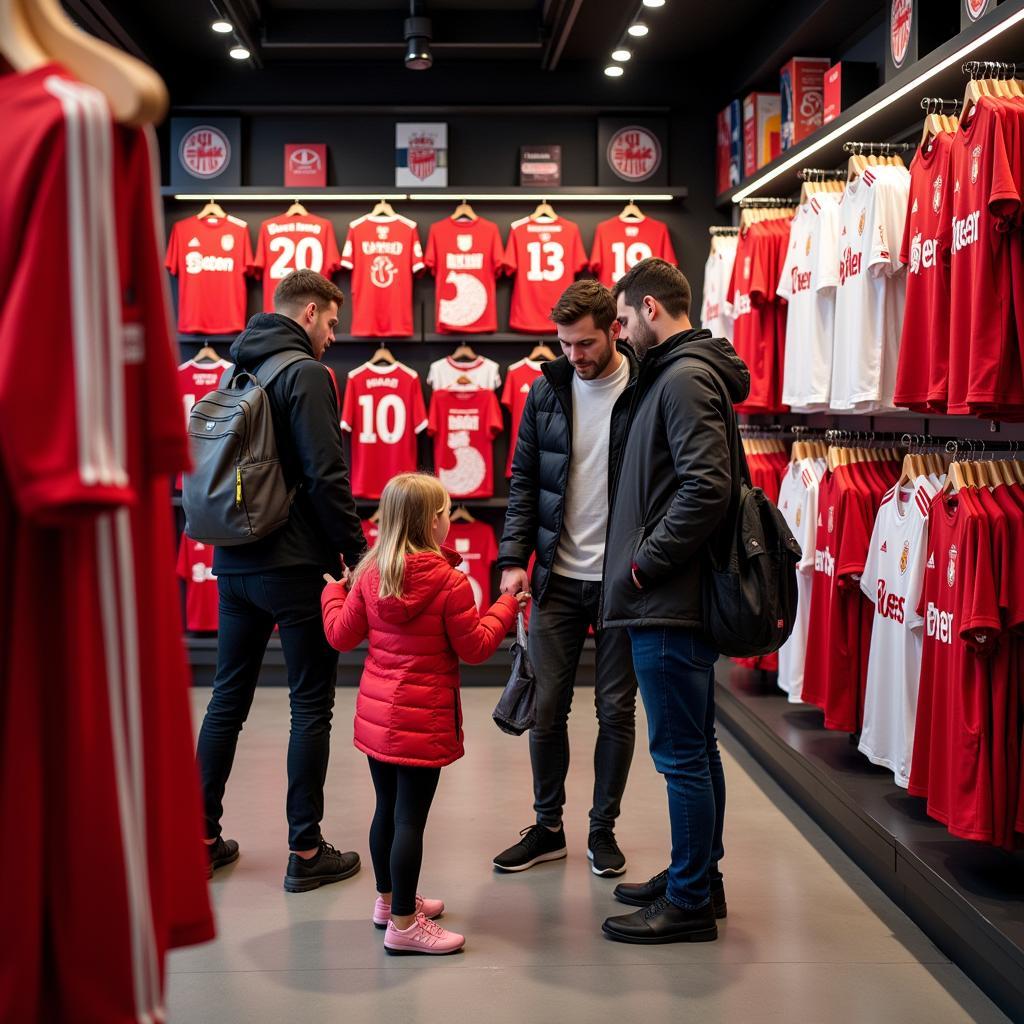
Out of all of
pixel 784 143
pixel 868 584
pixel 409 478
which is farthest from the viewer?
pixel 784 143

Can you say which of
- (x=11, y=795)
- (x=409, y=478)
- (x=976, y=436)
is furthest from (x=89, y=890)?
(x=976, y=436)

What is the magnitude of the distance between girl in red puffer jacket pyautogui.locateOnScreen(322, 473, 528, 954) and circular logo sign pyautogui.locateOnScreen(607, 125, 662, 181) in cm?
441

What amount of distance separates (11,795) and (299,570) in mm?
2203

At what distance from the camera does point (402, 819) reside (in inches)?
113

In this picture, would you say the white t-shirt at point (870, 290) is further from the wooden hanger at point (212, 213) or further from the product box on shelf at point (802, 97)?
the wooden hanger at point (212, 213)

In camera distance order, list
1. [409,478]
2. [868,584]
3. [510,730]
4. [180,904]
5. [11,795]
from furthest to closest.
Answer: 1. [868,584]
2. [510,730]
3. [409,478]
4. [180,904]
5. [11,795]

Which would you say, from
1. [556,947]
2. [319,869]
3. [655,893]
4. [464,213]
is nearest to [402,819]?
[556,947]

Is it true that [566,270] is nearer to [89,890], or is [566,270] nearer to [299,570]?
[299,570]

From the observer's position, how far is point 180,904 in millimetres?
1321

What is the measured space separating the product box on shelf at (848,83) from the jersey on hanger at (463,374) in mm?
2480

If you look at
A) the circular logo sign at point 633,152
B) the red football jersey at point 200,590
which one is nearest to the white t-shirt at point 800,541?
the circular logo sign at point 633,152

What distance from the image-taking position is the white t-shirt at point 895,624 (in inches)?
139

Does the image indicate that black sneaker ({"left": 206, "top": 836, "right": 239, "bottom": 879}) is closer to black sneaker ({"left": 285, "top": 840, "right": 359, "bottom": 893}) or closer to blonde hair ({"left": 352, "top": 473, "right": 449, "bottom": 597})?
black sneaker ({"left": 285, "top": 840, "right": 359, "bottom": 893})

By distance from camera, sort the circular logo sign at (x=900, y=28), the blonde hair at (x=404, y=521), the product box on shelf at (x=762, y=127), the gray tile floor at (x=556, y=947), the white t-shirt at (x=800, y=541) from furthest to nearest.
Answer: the product box on shelf at (x=762, y=127) < the white t-shirt at (x=800, y=541) < the circular logo sign at (x=900, y=28) < the blonde hair at (x=404, y=521) < the gray tile floor at (x=556, y=947)
